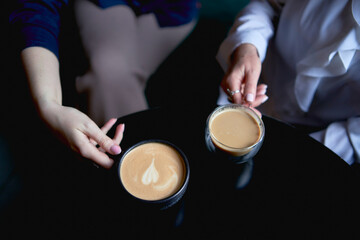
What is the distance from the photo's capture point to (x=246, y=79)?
0.83m

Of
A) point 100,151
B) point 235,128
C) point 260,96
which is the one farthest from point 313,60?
point 100,151

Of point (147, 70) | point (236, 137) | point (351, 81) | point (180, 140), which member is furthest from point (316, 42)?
point (147, 70)

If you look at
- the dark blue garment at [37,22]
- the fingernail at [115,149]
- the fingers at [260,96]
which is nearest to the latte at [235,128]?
the fingers at [260,96]

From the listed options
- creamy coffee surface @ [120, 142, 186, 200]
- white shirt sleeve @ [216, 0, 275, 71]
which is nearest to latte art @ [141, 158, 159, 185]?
creamy coffee surface @ [120, 142, 186, 200]

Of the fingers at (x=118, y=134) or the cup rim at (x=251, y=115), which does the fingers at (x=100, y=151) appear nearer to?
the fingers at (x=118, y=134)

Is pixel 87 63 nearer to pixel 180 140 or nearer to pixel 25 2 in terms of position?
pixel 25 2

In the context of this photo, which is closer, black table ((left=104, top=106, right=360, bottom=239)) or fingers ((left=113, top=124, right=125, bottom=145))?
black table ((left=104, top=106, right=360, bottom=239))

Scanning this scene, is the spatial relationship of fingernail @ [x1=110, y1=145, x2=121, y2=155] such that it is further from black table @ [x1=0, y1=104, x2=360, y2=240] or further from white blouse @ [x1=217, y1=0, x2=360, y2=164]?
white blouse @ [x1=217, y1=0, x2=360, y2=164]

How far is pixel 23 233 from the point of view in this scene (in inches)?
35.1

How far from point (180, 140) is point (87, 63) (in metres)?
0.63

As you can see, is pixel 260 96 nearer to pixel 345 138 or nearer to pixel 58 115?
pixel 345 138

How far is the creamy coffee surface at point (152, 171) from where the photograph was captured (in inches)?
24.0

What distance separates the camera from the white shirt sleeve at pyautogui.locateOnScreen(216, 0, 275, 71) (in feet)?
3.07

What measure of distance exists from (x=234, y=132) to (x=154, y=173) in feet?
0.89
